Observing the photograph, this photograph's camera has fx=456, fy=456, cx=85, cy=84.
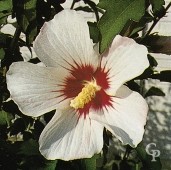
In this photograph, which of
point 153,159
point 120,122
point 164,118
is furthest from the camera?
point 164,118

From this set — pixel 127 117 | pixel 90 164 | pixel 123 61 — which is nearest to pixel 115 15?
pixel 123 61

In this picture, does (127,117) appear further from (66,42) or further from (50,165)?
(50,165)

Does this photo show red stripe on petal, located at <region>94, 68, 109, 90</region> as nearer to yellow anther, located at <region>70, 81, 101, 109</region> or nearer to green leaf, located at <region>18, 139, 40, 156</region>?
yellow anther, located at <region>70, 81, 101, 109</region>

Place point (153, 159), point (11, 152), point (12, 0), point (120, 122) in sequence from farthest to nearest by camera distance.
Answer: point (11, 152)
point (153, 159)
point (12, 0)
point (120, 122)

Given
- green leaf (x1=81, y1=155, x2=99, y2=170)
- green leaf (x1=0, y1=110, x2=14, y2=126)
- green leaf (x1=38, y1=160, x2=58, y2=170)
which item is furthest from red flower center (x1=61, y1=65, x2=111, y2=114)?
green leaf (x1=0, y1=110, x2=14, y2=126)

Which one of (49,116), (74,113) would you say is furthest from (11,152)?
(74,113)

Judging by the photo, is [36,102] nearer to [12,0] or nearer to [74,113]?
[74,113]
